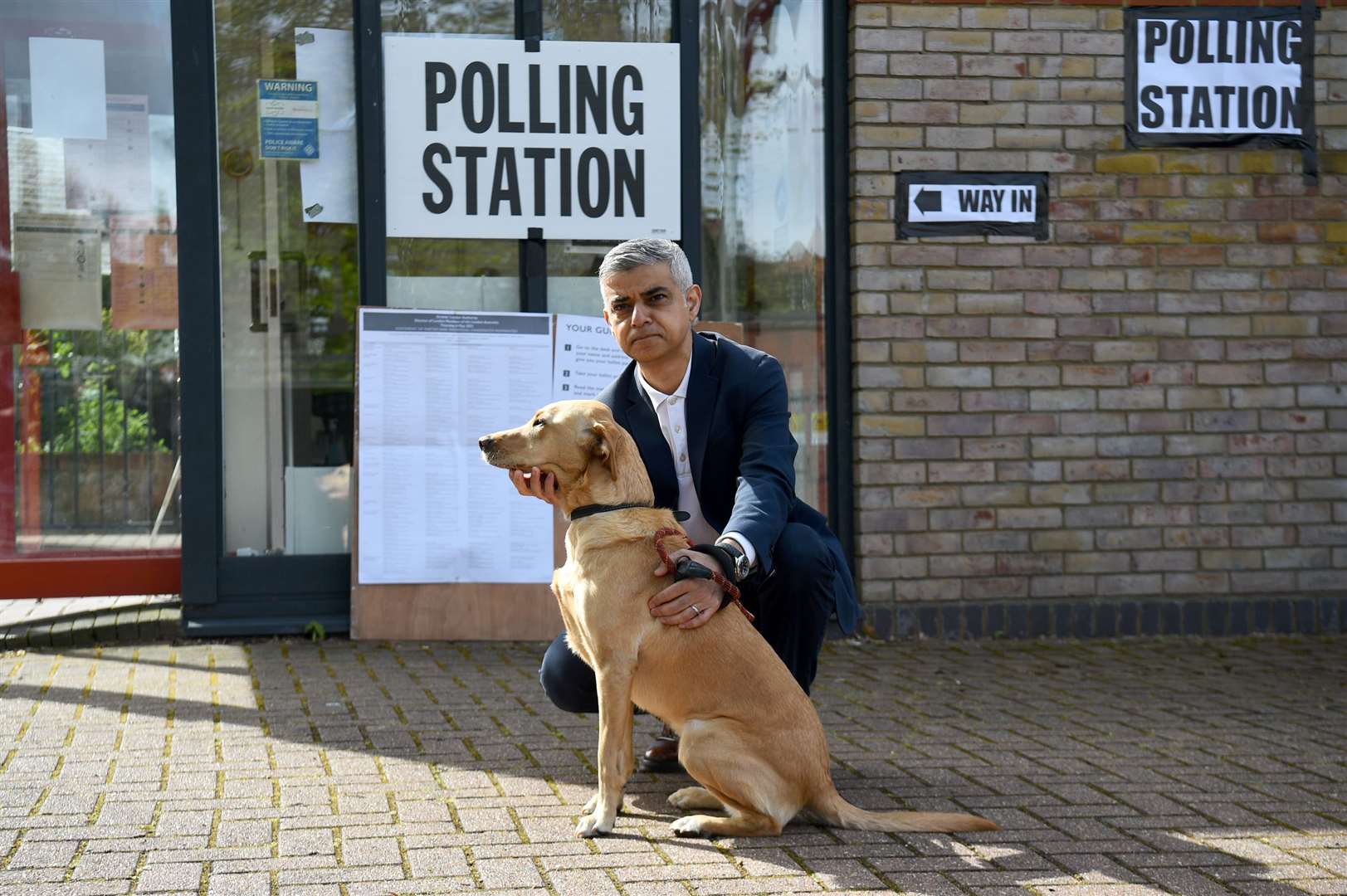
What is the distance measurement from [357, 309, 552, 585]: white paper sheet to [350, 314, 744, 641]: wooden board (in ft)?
0.17

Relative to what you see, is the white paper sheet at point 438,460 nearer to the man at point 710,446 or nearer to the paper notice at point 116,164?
the paper notice at point 116,164

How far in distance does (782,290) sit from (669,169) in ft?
3.04

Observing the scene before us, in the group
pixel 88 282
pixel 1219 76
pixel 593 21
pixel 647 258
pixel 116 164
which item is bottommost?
pixel 647 258

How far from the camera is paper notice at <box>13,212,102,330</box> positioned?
7.02 meters

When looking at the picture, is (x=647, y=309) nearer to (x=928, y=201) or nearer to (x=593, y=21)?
(x=928, y=201)

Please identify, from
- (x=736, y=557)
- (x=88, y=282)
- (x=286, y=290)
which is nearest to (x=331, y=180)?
(x=286, y=290)

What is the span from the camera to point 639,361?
4.10 metres

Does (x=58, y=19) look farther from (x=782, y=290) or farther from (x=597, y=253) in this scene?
(x=782, y=290)

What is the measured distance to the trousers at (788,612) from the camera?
4043 mm

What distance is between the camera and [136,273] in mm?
7105

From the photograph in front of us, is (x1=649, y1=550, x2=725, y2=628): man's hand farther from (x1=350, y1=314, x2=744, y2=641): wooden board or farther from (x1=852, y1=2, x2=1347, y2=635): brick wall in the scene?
(x1=852, y1=2, x2=1347, y2=635): brick wall

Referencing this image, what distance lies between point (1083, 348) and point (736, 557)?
434 centimetres

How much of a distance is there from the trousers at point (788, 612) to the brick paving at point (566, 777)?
0.33m

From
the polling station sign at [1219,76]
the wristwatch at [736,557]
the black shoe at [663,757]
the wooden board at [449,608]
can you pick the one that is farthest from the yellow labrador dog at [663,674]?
the polling station sign at [1219,76]
